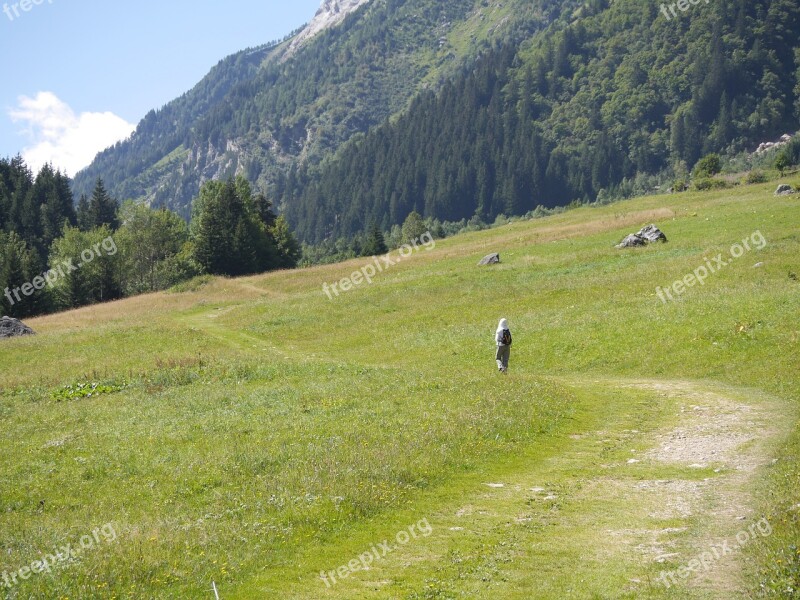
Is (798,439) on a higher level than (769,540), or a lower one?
lower

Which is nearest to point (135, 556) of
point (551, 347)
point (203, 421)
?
point (203, 421)

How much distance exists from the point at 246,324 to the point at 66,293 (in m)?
50.1

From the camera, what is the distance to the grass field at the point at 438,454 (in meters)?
12.6

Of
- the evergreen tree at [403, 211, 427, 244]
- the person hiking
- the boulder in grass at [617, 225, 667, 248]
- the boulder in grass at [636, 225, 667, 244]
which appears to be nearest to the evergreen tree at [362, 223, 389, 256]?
the evergreen tree at [403, 211, 427, 244]

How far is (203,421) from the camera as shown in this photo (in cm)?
2511

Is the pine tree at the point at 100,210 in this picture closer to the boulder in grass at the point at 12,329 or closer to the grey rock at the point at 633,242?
the boulder in grass at the point at 12,329

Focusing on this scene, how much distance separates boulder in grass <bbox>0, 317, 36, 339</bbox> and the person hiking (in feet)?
143

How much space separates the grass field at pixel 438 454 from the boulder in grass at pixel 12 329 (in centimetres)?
1127

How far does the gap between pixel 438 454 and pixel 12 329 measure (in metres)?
52.2

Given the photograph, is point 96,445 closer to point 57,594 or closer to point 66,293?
point 57,594

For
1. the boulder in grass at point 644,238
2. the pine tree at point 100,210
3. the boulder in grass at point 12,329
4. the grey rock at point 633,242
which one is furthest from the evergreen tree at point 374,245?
the boulder in grass at point 12,329

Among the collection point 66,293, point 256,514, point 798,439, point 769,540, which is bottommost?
point 798,439

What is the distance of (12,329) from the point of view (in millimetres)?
59906

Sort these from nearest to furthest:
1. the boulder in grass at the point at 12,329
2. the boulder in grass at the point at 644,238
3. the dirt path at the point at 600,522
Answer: the dirt path at the point at 600,522 < the boulder in grass at the point at 12,329 < the boulder in grass at the point at 644,238
